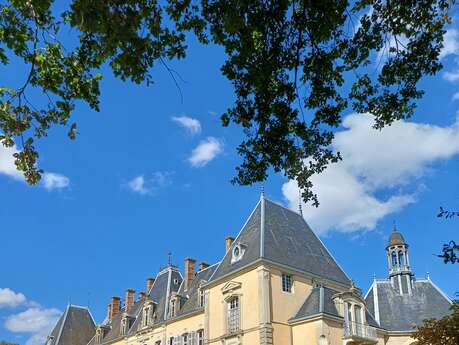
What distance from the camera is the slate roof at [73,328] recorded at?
4853cm

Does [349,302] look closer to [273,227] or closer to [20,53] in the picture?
[273,227]

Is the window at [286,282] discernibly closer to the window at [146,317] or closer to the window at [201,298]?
the window at [201,298]

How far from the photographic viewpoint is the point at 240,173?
10.0 m

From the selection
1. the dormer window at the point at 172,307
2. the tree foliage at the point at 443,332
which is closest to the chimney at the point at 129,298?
the dormer window at the point at 172,307

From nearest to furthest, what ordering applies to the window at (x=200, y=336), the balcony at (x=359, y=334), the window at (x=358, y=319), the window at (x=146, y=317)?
the balcony at (x=359, y=334)
the window at (x=358, y=319)
the window at (x=200, y=336)
the window at (x=146, y=317)

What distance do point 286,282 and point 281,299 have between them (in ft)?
3.76

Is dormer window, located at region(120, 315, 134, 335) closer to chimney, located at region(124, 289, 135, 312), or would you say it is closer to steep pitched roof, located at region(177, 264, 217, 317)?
chimney, located at region(124, 289, 135, 312)

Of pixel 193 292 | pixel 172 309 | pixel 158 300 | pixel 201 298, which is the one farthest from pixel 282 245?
pixel 158 300

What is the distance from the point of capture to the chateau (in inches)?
1080

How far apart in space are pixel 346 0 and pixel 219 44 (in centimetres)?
211

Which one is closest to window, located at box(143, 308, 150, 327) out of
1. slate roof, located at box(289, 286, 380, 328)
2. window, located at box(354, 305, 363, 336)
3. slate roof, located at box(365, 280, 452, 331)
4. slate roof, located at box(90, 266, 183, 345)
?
slate roof, located at box(90, 266, 183, 345)

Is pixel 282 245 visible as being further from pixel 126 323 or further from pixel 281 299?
pixel 126 323

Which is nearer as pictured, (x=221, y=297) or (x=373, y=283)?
(x=221, y=297)

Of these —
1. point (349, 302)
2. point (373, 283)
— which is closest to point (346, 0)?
point (349, 302)
